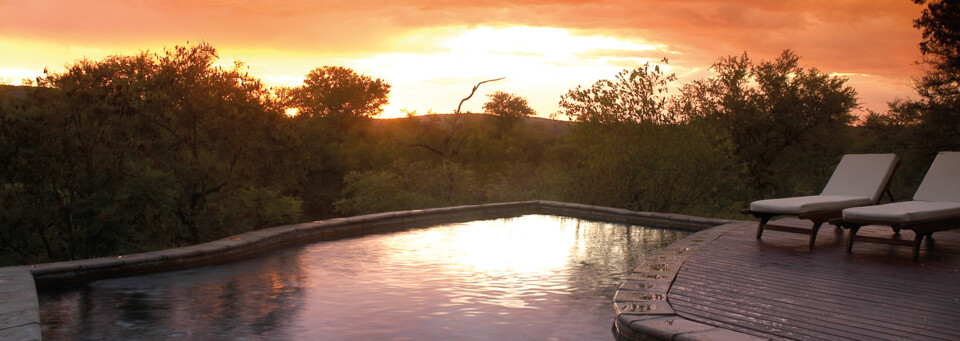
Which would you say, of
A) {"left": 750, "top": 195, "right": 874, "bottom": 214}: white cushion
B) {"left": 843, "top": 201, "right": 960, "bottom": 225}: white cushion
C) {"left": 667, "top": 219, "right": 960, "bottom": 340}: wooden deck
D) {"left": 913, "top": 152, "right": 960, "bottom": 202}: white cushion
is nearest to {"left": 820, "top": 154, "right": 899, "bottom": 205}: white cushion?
{"left": 750, "top": 195, "right": 874, "bottom": 214}: white cushion

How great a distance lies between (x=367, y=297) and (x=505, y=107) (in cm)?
3620

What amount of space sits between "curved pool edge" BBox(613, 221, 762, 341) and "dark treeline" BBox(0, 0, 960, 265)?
7005 millimetres

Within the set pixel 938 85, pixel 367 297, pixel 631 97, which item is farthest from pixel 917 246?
pixel 938 85

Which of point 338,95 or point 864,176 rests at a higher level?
point 338,95

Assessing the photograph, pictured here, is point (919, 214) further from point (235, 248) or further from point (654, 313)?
point (235, 248)

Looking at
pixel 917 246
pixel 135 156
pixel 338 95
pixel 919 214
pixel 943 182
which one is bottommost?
pixel 917 246

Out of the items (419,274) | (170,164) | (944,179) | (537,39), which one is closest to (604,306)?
(419,274)

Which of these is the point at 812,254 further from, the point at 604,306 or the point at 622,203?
the point at 622,203

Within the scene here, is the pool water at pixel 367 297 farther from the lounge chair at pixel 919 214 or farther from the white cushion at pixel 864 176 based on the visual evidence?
the white cushion at pixel 864 176

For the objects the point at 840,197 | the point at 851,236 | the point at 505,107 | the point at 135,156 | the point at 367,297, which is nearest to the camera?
the point at 367,297

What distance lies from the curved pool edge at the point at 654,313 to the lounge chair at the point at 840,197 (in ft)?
5.66

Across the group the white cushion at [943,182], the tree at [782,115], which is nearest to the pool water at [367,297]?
the white cushion at [943,182]

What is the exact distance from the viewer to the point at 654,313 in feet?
13.7

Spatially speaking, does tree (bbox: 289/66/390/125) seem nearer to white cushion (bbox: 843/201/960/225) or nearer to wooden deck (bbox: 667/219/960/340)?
wooden deck (bbox: 667/219/960/340)
